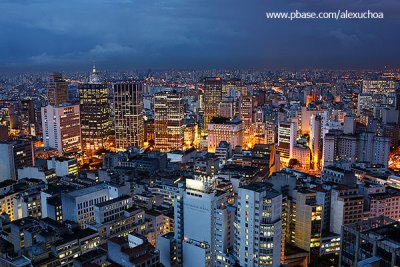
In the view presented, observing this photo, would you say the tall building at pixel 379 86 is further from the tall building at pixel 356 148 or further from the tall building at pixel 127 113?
the tall building at pixel 127 113

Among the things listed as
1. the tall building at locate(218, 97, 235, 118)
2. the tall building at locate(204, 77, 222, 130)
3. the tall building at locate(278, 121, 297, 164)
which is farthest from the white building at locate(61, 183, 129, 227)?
the tall building at locate(204, 77, 222, 130)

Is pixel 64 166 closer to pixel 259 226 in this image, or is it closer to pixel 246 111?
pixel 259 226

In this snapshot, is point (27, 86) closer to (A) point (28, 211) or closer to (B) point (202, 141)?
(B) point (202, 141)

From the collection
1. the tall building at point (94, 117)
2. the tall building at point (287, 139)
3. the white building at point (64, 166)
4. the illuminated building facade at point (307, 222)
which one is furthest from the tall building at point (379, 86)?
the illuminated building facade at point (307, 222)

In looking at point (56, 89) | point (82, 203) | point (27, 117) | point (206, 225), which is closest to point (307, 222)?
point (206, 225)

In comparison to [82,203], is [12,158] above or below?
above

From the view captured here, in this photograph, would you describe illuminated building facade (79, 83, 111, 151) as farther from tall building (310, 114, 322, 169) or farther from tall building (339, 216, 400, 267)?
tall building (339, 216, 400, 267)

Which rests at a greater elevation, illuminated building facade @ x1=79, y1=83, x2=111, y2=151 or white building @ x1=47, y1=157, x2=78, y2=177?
illuminated building facade @ x1=79, y1=83, x2=111, y2=151
